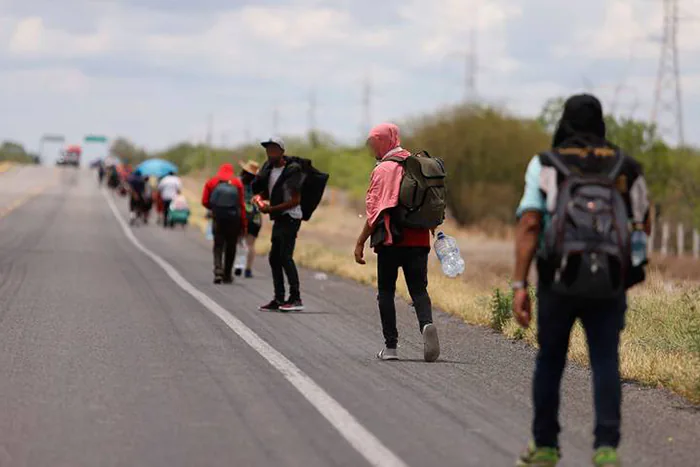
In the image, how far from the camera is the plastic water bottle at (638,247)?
6.55 metres

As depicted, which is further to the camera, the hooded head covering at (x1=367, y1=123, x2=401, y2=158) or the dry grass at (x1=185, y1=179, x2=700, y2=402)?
the hooded head covering at (x1=367, y1=123, x2=401, y2=158)

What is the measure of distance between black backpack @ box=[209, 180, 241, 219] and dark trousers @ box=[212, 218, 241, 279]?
0.09m

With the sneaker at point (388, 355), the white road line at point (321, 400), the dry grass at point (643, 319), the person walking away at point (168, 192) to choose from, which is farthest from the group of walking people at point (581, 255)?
the person walking away at point (168, 192)

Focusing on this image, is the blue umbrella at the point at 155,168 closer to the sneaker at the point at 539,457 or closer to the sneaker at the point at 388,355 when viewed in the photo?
the sneaker at the point at 388,355

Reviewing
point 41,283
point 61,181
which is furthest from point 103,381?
point 61,181

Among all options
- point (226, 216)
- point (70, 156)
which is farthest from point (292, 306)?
point (70, 156)

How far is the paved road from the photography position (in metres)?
7.23

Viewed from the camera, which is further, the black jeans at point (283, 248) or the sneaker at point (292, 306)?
the black jeans at point (283, 248)

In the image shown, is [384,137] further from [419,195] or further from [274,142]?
[274,142]

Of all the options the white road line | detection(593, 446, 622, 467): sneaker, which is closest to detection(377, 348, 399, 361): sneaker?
the white road line

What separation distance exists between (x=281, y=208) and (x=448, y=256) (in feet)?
Result: 13.1

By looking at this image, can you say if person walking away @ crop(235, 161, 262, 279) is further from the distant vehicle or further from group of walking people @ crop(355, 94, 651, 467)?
the distant vehicle

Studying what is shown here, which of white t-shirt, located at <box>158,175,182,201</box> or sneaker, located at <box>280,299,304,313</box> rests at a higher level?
sneaker, located at <box>280,299,304,313</box>

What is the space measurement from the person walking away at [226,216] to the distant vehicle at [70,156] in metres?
105
